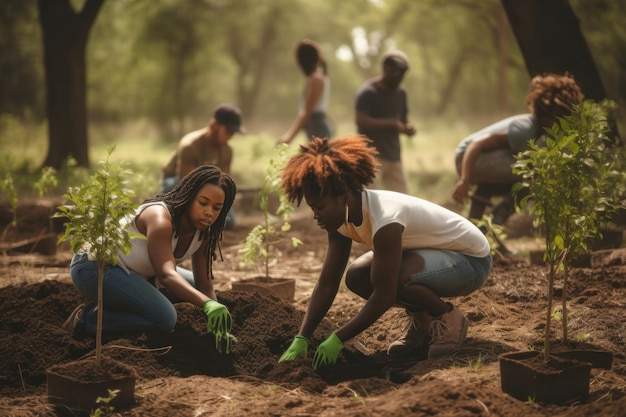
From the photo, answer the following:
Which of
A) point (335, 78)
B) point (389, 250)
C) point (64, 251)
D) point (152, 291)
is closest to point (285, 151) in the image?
point (152, 291)

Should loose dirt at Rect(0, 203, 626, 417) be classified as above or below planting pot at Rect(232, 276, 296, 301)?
below

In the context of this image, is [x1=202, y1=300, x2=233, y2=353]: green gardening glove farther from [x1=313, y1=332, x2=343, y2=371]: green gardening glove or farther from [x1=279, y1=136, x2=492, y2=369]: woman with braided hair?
[x1=313, y1=332, x2=343, y2=371]: green gardening glove

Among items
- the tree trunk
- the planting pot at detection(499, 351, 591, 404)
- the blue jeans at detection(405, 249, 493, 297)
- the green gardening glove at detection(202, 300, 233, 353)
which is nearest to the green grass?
the tree trunk

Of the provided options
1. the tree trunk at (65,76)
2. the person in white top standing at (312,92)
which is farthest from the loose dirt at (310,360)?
the tree trunk at (65,76)

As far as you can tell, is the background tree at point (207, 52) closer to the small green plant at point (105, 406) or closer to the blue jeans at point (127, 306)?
the blue jeans at point (127, 306)

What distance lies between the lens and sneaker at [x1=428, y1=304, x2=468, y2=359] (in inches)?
176

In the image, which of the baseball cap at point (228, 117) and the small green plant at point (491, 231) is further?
the baseball cap at point (228, 117)

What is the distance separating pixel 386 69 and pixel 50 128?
8.16m

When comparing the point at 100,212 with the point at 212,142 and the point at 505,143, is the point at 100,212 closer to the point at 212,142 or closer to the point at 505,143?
the point at 505,143

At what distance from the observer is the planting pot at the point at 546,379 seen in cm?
353

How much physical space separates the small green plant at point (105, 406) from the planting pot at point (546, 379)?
5.60 ft

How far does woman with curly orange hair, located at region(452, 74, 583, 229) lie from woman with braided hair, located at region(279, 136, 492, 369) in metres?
2.17

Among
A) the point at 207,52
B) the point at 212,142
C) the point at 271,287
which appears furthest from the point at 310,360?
the point at 207,52

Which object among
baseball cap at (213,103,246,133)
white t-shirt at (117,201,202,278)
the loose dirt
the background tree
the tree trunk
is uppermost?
the background tree
